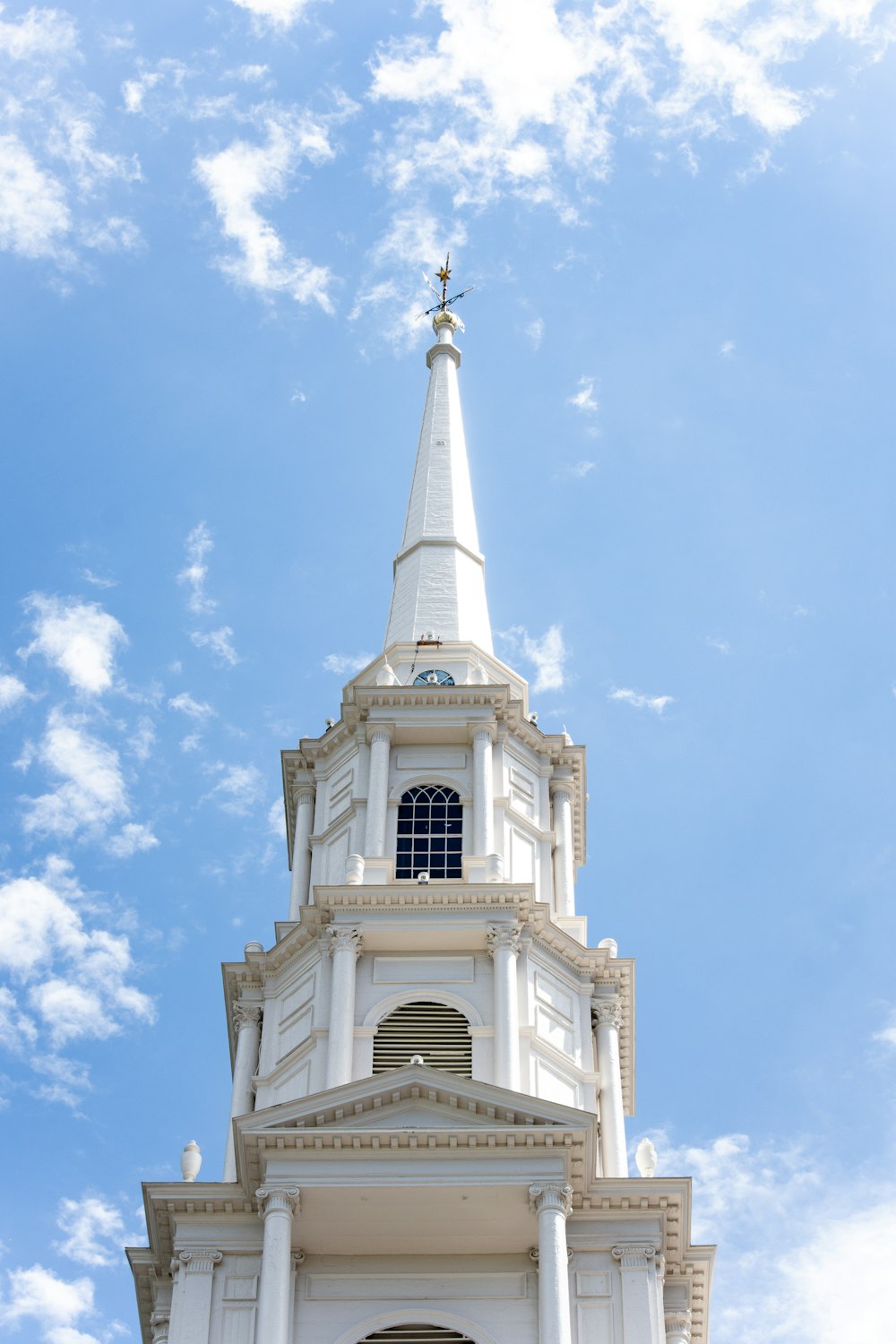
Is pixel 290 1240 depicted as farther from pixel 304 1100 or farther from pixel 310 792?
pixel 310 792

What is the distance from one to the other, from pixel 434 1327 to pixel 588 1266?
129 inches

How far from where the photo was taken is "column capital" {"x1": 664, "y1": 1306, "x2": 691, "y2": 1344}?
4588 centimetres

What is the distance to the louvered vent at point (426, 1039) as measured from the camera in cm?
4844

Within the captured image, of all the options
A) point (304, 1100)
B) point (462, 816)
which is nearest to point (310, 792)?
point (462, 816)

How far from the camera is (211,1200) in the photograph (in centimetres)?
4488

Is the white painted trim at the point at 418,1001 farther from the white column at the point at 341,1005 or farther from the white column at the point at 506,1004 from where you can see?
the white column at the point at 506,1004

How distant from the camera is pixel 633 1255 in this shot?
4406 cm

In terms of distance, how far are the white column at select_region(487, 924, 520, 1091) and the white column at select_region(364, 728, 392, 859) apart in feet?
13.9

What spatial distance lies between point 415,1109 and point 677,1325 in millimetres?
7240

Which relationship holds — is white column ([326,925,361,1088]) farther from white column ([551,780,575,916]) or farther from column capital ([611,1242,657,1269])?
column capital ([611,1242,657,1269])

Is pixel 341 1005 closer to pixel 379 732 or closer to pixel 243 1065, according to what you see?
pixel 243 1065

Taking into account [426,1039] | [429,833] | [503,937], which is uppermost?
[429,833]

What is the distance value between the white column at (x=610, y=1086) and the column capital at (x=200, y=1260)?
8.53 meters

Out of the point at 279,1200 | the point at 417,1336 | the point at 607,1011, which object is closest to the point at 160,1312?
the point at 279,1200
